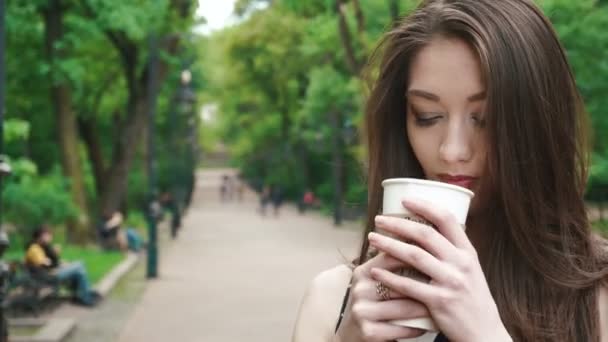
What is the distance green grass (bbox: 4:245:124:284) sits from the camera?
745 inches

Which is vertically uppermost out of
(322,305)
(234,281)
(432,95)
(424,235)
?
(432,95)

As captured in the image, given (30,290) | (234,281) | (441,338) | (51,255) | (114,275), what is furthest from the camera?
(234,281)

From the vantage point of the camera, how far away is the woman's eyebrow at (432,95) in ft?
5.37

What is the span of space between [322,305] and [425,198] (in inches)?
21.7

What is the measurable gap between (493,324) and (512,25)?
0.54m

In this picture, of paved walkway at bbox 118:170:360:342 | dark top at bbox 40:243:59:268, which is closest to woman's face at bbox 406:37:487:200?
paved walkway at bbox 118:170:360:342

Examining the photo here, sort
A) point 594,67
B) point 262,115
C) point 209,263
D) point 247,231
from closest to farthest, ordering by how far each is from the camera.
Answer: point 594,67 < point 209,263 < point 247,231 < point 262,115

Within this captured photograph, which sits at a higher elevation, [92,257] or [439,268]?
[439,268]

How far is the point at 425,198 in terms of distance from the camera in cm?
141

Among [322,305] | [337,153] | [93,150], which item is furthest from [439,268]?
[337,153]

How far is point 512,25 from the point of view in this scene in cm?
165

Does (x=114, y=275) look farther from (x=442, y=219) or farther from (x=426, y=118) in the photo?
(x=442, y=219)

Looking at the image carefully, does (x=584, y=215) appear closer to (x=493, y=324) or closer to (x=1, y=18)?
(x=493, y=324)

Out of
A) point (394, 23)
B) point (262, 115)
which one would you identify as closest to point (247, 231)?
point (262, 115)
